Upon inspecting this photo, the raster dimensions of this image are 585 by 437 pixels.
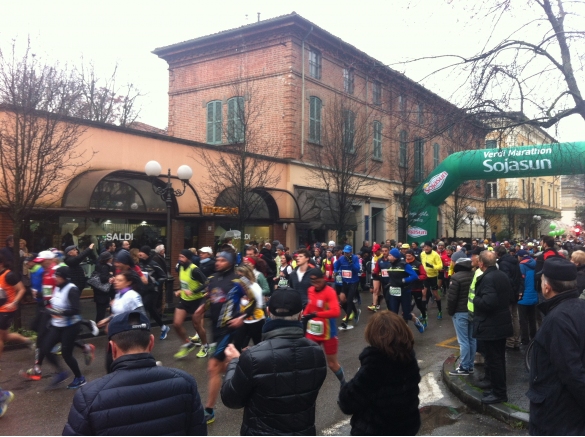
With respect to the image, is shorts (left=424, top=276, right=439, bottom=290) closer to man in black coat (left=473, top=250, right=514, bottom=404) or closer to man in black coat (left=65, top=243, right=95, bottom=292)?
man in black coat (left=473, top=250, right=514, bottom=404)

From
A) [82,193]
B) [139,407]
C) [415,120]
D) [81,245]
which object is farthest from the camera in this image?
[81,245]

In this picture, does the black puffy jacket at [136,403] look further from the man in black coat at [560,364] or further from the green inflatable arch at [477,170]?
the green inflatable arch at [477,170]

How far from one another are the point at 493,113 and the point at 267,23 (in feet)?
57.0

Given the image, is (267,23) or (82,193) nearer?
(82,193)

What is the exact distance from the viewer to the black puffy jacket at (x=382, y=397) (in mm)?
2949

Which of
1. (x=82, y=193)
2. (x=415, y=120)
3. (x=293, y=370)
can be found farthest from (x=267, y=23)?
(x=293, y=370)

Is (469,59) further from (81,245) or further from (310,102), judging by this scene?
(310,102)

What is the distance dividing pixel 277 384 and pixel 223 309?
2.86 meters

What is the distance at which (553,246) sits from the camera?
904cm

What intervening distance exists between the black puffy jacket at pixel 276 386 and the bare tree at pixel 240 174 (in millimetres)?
13633

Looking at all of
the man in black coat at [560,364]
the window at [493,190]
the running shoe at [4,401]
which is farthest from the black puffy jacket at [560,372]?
the window at [493,190]

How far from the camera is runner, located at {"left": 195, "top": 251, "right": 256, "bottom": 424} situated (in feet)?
17.4

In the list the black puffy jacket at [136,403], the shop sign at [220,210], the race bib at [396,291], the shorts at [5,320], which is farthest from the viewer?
the shop sign at [220,210]

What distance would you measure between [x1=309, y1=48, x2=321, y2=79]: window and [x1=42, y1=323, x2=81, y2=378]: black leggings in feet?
63.2
